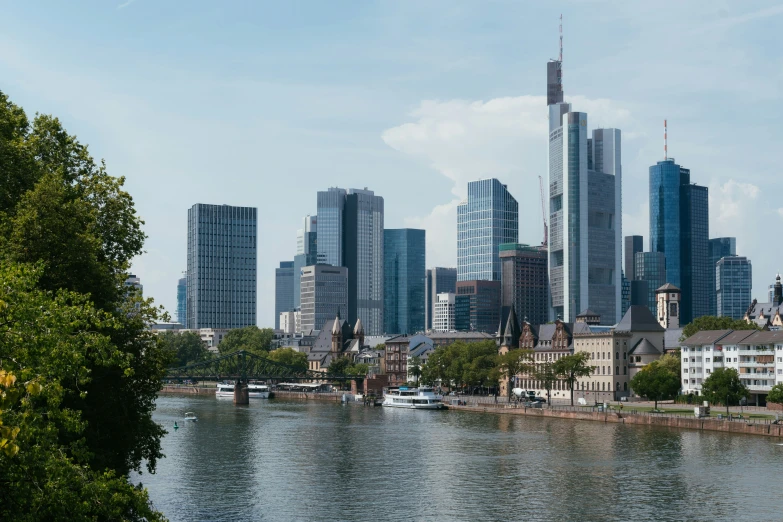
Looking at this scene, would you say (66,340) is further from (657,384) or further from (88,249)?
(657,384)

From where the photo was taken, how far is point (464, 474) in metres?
87.1

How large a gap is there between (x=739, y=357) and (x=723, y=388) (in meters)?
24.6

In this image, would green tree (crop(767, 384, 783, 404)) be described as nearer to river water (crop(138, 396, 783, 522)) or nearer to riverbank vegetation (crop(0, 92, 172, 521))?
river water (crop(138, 396, 783, 522))

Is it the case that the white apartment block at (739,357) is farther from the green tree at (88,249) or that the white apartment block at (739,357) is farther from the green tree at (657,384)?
the green tree at (88,249)

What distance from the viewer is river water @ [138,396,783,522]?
6888 cm

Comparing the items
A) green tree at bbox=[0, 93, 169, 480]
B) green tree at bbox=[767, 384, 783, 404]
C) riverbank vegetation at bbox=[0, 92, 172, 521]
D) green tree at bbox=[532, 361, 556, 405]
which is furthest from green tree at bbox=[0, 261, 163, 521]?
green tree at bbox=[532, 361, 556, 405]

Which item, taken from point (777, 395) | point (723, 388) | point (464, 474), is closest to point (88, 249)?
point (464, 474)

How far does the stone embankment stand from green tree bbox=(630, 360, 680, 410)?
16.0m

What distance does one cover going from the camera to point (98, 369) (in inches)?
1839

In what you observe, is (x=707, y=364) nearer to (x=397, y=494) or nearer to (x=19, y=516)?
(x=397, y=494)

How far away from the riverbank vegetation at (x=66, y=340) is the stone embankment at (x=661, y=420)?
85375mm

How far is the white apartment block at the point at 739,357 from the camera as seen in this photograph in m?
165

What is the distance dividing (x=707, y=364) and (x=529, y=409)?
33.8m

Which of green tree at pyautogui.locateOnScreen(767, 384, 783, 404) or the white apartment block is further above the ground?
the white apartment block
